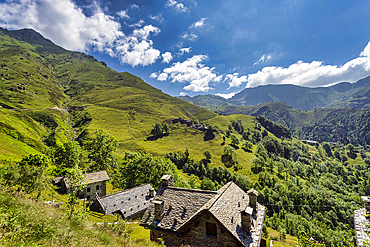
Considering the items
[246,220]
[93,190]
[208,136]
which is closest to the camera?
[246,220]

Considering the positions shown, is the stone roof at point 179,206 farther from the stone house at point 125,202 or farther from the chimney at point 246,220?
the stone house at point 125,202

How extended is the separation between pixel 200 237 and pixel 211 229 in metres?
1.51

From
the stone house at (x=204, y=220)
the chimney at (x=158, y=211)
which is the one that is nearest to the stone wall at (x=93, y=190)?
the stone house at (x=204, y=220)

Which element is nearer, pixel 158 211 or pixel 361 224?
pixel 158 211

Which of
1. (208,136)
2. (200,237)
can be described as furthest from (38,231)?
(208,136)

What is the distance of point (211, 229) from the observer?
1652 cm

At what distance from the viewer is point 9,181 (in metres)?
18.6

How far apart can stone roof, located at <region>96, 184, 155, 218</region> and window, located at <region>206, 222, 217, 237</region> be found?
95.5 feet

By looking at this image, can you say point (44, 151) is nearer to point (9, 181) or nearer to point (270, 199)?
point (9, 181)

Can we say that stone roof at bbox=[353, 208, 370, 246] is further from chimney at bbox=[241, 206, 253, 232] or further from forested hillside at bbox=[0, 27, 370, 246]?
chimney at bbox=[241, 206, 253, 232]

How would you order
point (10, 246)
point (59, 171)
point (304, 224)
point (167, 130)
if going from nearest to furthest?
1. point (10, 246)
2. point (59, 171)
3. point (304, 224)
4. point (167, 130)

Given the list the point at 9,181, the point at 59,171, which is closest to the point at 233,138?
the point at 59,171

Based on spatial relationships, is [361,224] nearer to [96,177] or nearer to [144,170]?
[144,170]

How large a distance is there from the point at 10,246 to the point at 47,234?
77.3 inches
